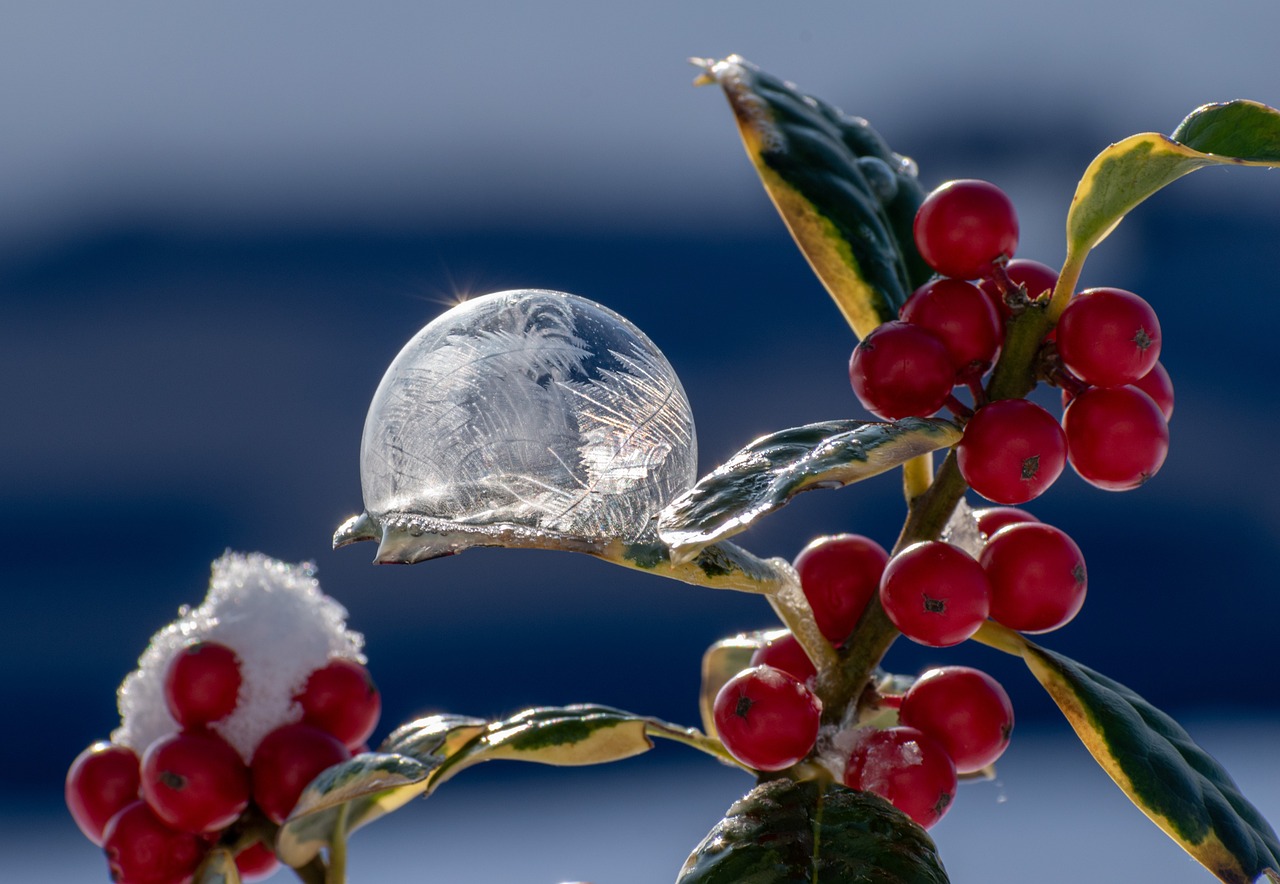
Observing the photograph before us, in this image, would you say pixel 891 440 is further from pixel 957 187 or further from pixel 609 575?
pixel 609 575

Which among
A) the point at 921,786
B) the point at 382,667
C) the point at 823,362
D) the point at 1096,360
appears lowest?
the point at 382,667

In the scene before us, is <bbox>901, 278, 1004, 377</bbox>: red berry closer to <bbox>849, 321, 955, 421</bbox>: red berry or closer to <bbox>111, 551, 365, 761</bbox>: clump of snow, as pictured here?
<bbox>849, 321, 955, 421</bbox>: red berry

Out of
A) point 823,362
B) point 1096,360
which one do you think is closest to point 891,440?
point 1096,360

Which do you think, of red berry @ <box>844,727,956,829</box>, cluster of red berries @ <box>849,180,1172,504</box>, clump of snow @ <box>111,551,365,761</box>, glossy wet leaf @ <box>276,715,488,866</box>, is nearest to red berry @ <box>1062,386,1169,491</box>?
cluster of red berries @ <box>849,180,1172,504</box>

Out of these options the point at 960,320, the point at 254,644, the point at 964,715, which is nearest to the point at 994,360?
the point at 960,320

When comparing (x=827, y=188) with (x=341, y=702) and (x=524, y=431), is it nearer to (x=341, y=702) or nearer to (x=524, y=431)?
(x=524, y=431)

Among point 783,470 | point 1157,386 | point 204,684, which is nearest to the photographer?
point 783,470
